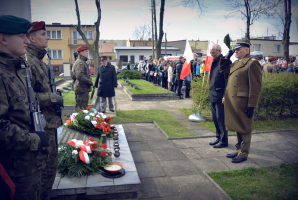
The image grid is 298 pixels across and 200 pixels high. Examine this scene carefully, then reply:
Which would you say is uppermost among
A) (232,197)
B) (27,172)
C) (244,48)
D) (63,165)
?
(244,48)

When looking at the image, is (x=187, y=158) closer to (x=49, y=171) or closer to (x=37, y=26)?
(x=49, y=171)

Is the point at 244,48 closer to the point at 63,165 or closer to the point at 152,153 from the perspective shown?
the point at 152,153

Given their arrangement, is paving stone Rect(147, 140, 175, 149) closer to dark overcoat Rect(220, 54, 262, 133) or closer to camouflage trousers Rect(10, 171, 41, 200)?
dark overcoat Rect(220, 54, 262, 133)

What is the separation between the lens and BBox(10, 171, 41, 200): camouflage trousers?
1.95 m

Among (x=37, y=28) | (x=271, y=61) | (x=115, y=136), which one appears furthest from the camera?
(x=271, y=61)

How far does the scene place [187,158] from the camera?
183 inches

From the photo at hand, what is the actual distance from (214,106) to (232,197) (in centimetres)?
256

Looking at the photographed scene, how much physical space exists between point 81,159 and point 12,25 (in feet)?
7.50

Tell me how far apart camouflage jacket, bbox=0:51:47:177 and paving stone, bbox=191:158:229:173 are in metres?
2.98

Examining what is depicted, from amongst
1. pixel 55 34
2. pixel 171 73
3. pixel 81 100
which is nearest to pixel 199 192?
pixel 81 100

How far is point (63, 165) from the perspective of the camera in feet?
12.0

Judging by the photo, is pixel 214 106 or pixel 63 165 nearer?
pixel 63 165

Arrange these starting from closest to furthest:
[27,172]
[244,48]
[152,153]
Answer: [27,172] < [244,48] < [152,153]

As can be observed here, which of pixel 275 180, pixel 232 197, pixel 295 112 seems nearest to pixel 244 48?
pixel 275 180
